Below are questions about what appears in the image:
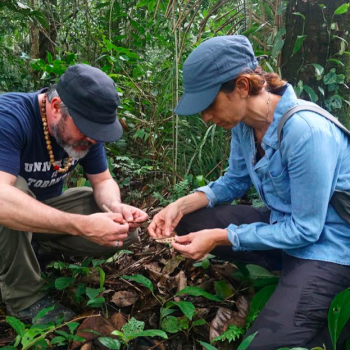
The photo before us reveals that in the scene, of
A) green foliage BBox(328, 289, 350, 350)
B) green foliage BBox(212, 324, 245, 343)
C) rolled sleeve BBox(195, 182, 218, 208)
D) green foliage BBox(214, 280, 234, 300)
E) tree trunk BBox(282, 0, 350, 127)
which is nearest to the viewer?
green foliage BBox(328, 289, 350, 350)

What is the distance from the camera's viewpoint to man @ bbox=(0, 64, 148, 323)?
87.4 inches

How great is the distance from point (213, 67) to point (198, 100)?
6.4 inches

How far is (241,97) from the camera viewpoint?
2051mm

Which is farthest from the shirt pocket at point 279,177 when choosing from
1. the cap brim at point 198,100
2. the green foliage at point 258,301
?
the green foliage at point 258,301

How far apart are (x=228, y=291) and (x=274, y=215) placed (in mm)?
557

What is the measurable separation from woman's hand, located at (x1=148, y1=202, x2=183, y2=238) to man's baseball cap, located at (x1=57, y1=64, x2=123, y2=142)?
56 centimetres

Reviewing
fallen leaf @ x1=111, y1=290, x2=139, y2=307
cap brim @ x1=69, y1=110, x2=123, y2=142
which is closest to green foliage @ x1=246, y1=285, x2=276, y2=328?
fallen leaf @ x1=111, y1=290, x2=139, y2=307

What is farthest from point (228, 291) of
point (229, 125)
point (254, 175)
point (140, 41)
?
point (140, 41)

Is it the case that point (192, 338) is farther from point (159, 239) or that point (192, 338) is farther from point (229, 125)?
point (229, 125)

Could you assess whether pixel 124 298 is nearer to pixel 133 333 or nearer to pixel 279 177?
pixel 133 333

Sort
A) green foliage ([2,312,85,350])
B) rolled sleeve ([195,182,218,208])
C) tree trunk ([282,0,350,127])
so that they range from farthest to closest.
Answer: tree trunk ([282,0,350,127]) → rolled sleeve ([195,182,218,208]) → green foliage ([2,312,85,350])

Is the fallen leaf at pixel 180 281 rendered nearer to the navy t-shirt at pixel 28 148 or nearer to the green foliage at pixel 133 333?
the green foliage at pixel 133 333

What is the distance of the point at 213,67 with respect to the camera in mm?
1954

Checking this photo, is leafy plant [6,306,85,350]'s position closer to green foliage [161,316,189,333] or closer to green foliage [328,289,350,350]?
green foliage [161,316,189,333]
